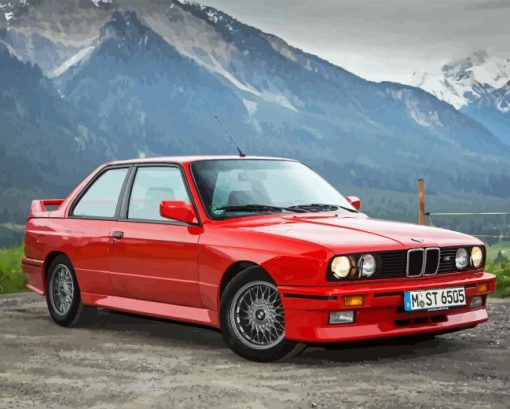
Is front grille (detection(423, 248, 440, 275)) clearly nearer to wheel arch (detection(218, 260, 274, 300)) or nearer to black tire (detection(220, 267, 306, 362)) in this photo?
black tire (detection(220, 267, 306, 362))

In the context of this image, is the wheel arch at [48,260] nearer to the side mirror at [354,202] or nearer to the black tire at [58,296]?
the black tire at [58,296]

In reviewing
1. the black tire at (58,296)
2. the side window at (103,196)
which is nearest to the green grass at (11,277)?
the black tire at (58,296)

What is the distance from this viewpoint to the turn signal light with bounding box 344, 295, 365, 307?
632 cm

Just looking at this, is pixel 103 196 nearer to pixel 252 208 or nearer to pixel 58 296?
pixel 58 296

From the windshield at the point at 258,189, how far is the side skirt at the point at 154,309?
731 millimetres

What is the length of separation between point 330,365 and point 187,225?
156 cm

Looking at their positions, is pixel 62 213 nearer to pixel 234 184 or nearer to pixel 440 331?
pixel 234 184

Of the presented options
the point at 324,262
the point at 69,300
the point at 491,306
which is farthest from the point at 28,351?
the point at 491,306

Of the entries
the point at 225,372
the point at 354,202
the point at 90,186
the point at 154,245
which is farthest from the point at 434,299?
the point at 90,186

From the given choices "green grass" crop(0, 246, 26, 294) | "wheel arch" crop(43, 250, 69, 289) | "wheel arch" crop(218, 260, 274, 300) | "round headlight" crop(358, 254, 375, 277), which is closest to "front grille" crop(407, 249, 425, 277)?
"round headlight" crop(358, 254, 375, 277)

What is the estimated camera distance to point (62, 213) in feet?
29.6

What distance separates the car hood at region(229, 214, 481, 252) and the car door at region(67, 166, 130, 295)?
167 cm

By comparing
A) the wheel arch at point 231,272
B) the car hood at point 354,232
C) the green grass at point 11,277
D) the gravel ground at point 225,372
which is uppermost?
the car hood at point 354,232

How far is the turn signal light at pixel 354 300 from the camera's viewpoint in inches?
249
